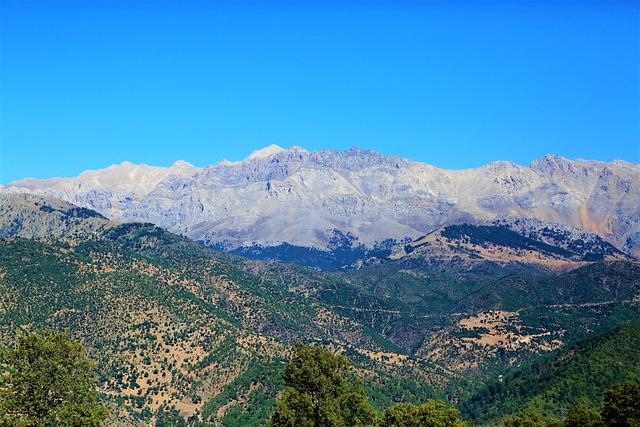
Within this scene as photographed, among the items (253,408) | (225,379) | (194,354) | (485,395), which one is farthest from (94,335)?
(485,395)

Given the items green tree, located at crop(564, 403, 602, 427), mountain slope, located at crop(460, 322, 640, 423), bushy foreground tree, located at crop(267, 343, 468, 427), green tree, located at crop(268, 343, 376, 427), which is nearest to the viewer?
green tree, located at crop(268, 343, 376, 427)

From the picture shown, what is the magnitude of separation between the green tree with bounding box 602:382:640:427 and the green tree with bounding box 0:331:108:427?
56.3 metres

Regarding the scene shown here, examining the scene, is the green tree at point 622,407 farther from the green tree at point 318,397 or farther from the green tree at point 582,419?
the green tree at point 318,397

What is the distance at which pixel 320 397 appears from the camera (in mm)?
66188

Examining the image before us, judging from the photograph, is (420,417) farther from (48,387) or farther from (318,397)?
(48,387)

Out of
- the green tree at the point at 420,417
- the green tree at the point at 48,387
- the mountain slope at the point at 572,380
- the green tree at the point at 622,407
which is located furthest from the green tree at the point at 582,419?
the mountain slope at the point at 572,380

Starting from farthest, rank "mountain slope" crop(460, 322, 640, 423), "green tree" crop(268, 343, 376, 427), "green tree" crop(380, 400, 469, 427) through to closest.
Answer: "mountain slope" crop(460, 322, 640, 423)
"green tree" crop(380, 400, 469, 427)
"green tree" crop(268, 343, 376, 427)

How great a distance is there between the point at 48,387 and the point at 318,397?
76.9 feet

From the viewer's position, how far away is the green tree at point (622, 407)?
79.7 metres

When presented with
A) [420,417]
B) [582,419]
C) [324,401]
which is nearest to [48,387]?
[324,401]

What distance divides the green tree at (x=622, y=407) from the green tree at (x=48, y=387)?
A: 2215 inches

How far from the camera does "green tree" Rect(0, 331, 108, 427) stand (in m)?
56.7

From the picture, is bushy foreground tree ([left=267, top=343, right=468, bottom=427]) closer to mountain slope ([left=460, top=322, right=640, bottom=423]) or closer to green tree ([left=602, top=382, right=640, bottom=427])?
green tree ([left=602, top=382, right=640, bottom=427])

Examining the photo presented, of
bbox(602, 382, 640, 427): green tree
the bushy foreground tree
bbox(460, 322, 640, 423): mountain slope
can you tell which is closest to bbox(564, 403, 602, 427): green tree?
bbox(602, 382, 640, 427): green tree
